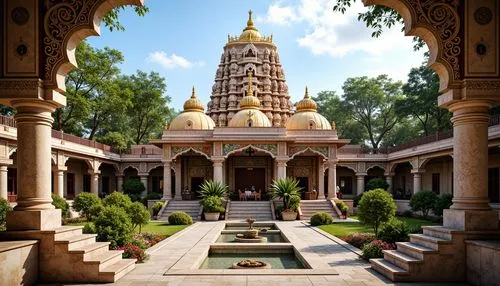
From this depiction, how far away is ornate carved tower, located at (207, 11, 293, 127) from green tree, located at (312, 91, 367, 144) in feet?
37.1

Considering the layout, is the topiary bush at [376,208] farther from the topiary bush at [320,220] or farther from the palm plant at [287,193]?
the palm plant at [287,193]

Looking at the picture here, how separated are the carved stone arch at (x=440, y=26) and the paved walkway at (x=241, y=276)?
3.65 metres

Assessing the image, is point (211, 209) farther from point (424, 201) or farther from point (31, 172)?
point (31, 172)

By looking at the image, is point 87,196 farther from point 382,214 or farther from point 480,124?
point 480,124

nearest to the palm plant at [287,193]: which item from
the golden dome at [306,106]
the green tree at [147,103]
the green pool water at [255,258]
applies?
the golden dome at [306,106]

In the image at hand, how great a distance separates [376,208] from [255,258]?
411 centimetres

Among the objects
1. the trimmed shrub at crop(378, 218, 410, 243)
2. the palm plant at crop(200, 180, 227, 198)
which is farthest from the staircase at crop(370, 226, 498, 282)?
the palm plant at crop(200, 180, 227, 198)

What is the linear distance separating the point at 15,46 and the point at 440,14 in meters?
6.78

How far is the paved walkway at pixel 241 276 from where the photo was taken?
695 centimetres

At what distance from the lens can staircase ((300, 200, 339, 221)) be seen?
2275 centimetres

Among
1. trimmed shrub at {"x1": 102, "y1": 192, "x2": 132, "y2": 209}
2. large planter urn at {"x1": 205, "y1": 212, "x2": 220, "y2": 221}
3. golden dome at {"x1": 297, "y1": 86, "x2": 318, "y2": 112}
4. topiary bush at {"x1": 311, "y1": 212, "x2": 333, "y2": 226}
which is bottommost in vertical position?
large planter urn at {"x1": 205, "y1": 212, "x2": 220, "y2": 221}

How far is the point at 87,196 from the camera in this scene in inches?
833

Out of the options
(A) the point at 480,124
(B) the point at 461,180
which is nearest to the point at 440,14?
(A) the point at 480,124

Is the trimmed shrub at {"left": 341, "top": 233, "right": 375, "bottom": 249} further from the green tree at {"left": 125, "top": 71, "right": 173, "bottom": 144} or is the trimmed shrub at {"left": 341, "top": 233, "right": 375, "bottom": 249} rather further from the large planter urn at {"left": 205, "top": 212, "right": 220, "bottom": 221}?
the green tree at {"left": 125, "top": 71, "right": 173, "bottom": 144}
